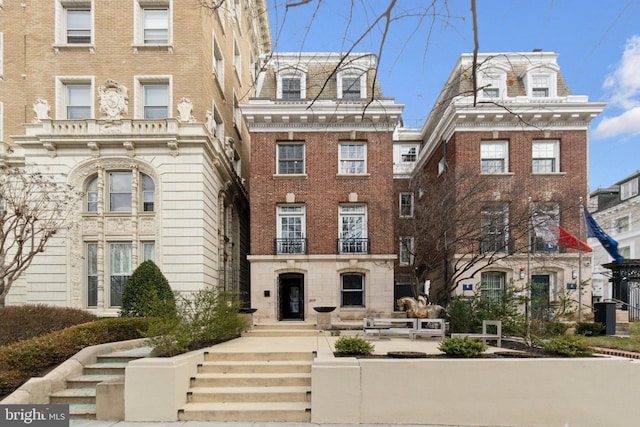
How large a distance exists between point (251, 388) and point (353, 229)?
40.5 ft

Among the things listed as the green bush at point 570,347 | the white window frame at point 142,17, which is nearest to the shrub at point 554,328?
the green bush at point 570,347

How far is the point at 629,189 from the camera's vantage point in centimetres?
3912

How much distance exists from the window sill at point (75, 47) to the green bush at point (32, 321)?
11.9 metres

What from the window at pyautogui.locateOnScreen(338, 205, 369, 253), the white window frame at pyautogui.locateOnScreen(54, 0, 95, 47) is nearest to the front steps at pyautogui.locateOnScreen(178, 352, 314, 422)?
the window at pyautogui.locateOnScreen(338, 205, 369, 253)

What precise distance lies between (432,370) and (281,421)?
119 inches

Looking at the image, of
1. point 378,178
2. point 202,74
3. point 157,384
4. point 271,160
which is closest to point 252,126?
point 271,160

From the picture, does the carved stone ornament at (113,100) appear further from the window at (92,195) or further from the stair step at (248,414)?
the stair step at (248,414)

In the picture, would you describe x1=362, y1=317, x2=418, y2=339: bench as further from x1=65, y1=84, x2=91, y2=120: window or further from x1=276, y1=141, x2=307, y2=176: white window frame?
x1=65, y1=84, x2=91, y2=120: window

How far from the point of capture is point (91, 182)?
17703mm

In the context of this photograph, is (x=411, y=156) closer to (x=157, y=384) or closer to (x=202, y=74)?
(x=202, y=74)

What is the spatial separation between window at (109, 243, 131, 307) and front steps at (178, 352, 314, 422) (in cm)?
1011

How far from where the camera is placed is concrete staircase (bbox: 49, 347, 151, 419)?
753 centimetres

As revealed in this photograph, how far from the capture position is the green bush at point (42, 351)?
784 cm

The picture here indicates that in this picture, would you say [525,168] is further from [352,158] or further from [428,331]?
[428,331]
